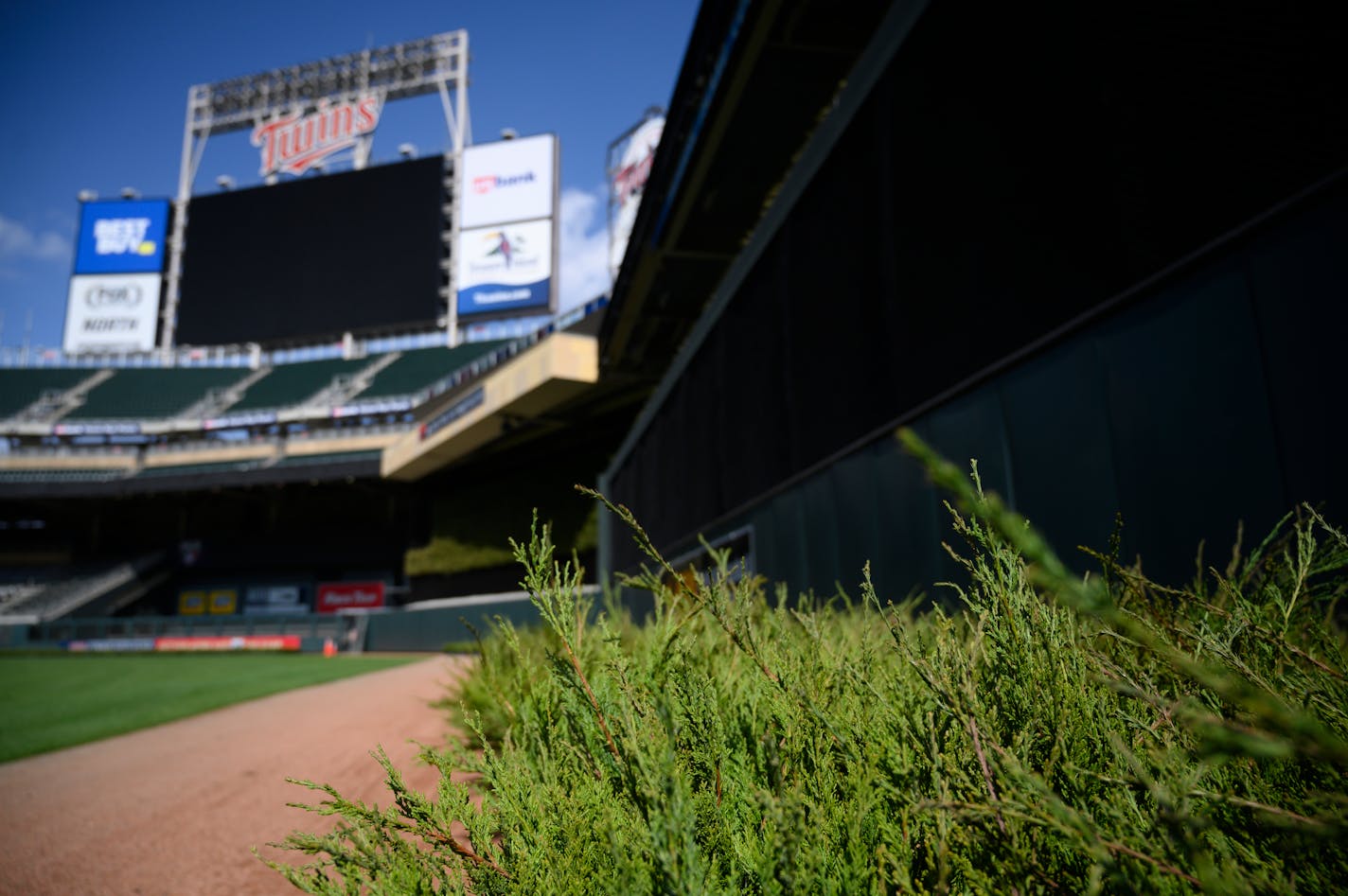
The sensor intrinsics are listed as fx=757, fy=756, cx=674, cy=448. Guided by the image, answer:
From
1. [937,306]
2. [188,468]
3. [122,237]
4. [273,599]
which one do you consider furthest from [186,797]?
[122,237]

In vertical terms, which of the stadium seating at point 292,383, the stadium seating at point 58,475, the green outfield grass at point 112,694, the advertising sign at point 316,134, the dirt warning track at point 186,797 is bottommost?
the green outfield grass at point 112,694

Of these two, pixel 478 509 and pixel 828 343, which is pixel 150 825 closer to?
pixel 828 343

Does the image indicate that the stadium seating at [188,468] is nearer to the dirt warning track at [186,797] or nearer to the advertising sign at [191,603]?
the advertising sign at [191,603]

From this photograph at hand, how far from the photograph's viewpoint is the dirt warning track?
3879 mm

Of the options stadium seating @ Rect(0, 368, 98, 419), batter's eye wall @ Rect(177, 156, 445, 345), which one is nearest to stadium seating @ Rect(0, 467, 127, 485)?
stadium seating @ Rect(0, 368, 98, 419)

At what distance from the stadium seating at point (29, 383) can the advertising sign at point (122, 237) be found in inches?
328

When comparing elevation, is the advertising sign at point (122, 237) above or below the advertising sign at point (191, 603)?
above

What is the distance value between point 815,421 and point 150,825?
731cm

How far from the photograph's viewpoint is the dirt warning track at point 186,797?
153 inches

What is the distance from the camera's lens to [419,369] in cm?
5128

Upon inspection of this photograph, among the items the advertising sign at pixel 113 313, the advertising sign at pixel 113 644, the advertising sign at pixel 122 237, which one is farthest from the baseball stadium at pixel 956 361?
the advertising sign at pixel 122 237

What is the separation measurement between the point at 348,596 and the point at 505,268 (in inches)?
914

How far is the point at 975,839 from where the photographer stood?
4.66ft

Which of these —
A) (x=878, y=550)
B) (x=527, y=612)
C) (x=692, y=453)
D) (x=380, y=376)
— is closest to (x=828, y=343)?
(x=878, y=550)
